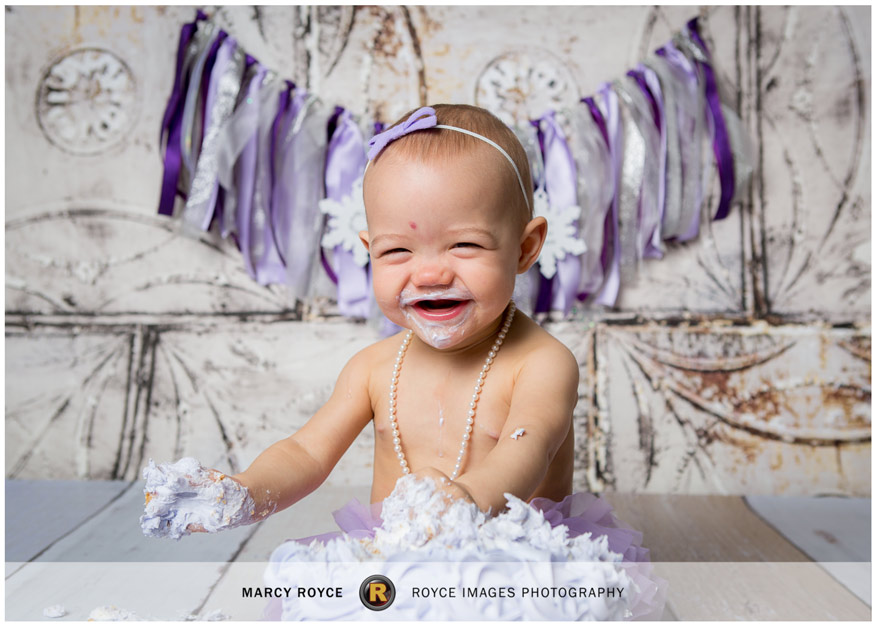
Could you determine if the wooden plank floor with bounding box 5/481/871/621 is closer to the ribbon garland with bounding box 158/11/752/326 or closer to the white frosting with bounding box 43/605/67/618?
the white frosting with bounding box 43/605/67/618

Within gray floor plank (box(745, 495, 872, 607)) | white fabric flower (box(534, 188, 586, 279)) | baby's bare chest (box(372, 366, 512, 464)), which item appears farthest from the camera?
white fabric flower (box(534, 188, 586, 279))

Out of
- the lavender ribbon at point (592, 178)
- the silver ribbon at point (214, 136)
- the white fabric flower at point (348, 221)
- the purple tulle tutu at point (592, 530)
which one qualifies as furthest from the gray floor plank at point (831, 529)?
the silver ribbon at point (214, 136)

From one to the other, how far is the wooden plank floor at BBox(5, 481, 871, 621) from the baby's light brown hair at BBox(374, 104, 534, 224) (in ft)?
2.12

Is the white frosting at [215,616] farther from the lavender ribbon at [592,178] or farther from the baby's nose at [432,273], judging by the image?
the lavender ribbon at [592,178]

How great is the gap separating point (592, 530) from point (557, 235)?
2.78 ft

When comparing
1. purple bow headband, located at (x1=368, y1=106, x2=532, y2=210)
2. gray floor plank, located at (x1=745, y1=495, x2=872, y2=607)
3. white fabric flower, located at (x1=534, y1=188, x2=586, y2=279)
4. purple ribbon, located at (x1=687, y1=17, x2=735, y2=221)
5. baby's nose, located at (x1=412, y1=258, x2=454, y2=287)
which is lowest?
gray floor plank, located at (x1=745, y1=495, x2=872, y2=607)

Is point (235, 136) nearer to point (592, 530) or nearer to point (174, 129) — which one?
point (174, 129)

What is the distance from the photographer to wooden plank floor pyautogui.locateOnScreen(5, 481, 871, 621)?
117 centimetres

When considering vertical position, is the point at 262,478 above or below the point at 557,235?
below

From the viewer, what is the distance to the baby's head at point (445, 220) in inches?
40.1

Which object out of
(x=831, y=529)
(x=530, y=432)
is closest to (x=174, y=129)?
(x=530, y=432)

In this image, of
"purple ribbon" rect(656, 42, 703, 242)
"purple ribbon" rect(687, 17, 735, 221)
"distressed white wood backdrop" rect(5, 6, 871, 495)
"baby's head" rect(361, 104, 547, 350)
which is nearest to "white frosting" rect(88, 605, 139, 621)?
"baby's head" rect(361, 104, 547, 350)

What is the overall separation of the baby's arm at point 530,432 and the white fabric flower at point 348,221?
2.56 ft

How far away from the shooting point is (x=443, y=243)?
1025 mm
